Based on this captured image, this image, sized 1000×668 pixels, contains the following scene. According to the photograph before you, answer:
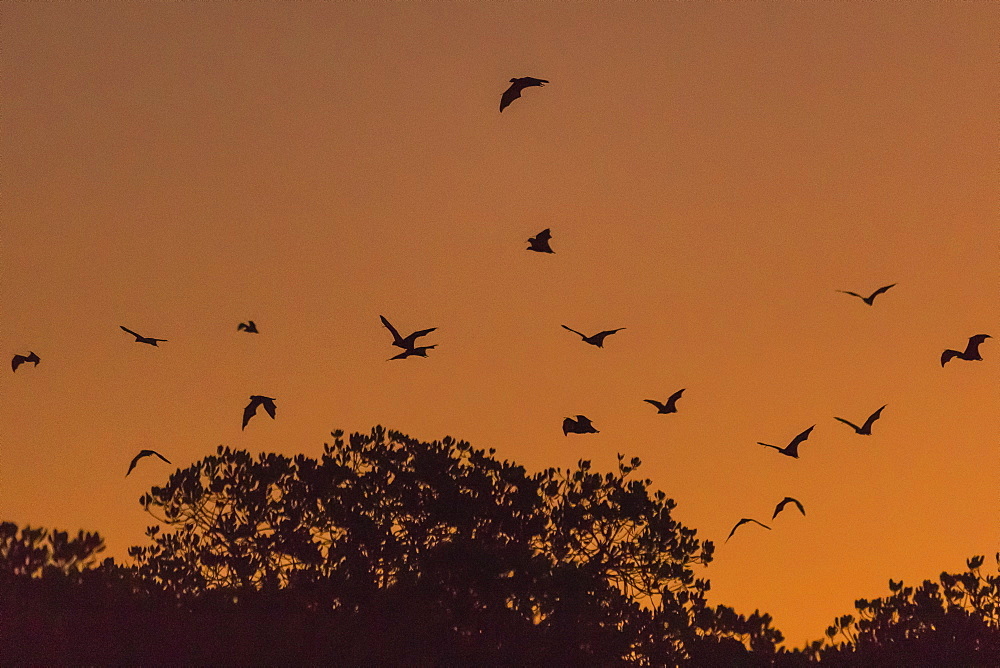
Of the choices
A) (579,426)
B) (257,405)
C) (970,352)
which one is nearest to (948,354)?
(970,352)

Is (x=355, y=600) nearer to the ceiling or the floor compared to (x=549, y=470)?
nearer to the floor

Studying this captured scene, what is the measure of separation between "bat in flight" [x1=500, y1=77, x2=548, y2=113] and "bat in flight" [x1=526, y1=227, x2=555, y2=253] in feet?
10.8

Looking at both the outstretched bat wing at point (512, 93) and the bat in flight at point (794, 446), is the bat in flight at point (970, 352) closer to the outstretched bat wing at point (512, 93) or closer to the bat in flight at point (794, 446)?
the bat in flight at point (794, 446)

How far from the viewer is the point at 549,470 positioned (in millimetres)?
34438

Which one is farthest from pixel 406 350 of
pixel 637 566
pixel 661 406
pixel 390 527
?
pixel 637 566

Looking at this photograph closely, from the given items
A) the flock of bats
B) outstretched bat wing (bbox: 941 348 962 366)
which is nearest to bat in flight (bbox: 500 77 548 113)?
the flock of bats

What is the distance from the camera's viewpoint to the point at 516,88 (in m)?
26.6

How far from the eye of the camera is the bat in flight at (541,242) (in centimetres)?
2809

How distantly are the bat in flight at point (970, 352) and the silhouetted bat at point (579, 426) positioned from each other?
8.01 metres

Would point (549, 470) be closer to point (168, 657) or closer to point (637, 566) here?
point (637, 566)

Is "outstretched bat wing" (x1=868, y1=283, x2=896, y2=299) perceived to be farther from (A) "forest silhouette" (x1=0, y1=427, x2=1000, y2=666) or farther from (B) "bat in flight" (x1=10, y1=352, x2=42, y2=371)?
(B) "bat in flight" (x1=10, y1=352, x2=42, y2=371)

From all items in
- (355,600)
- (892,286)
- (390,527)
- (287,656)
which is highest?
Answer: (892,286)

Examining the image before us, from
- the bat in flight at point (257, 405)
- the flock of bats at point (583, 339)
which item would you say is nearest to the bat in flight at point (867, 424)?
the flock of bats at point (583, 339)

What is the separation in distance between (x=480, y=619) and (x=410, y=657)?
2728 mm
